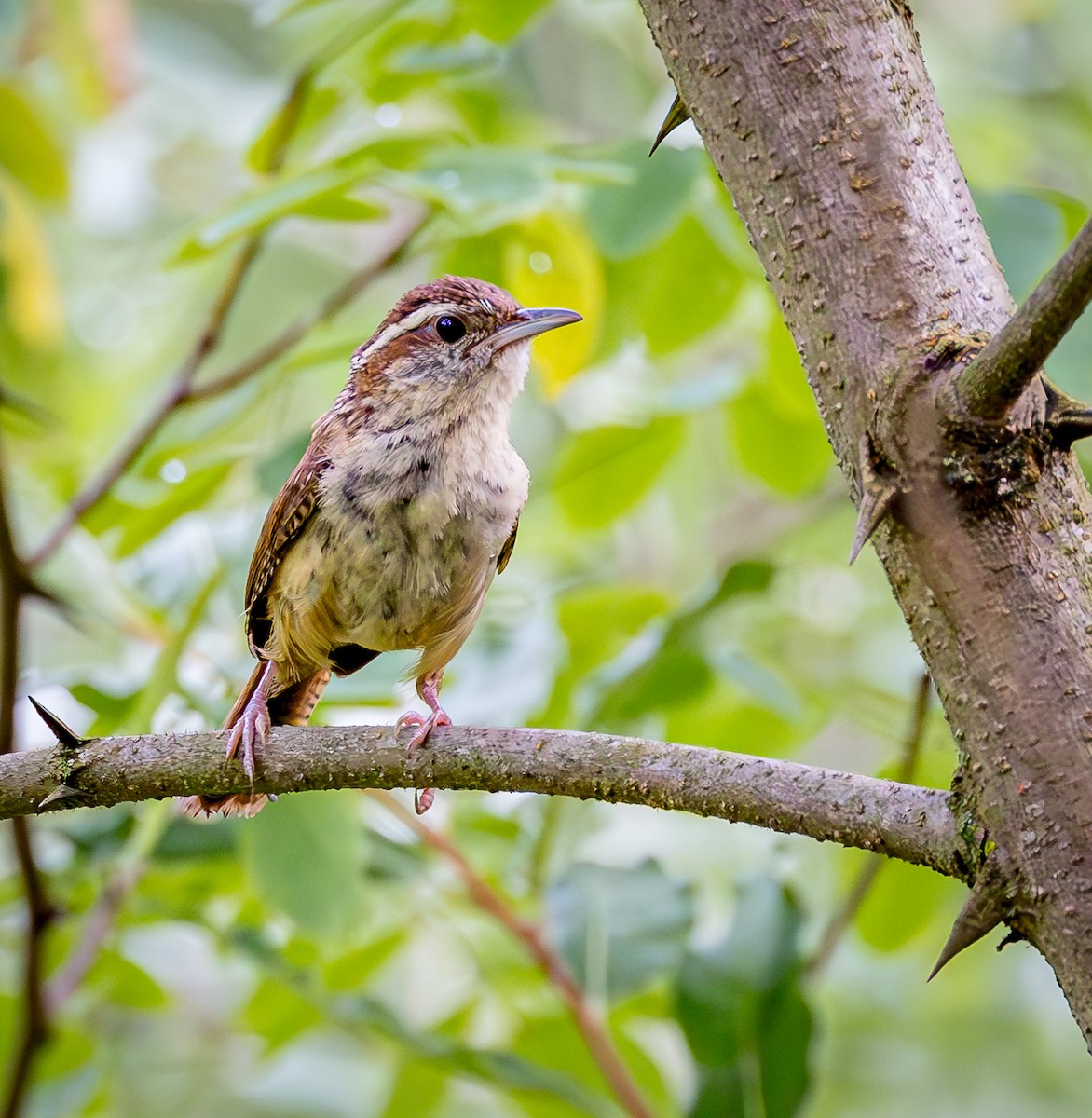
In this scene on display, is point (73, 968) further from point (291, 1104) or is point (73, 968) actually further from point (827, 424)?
point (827, 424)

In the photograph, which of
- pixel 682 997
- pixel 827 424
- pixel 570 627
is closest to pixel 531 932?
pixel 682 997

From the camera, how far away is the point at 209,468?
10.2 feet

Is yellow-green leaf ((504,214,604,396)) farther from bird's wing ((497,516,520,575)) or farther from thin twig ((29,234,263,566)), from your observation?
thin twig ((29,234,263,566))

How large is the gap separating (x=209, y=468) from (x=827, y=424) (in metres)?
1.80

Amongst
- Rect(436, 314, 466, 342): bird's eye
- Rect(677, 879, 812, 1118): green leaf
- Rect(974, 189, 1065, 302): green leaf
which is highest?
Rect(436, 314, 466, 342): bird's eye

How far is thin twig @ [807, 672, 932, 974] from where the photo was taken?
8.62ft

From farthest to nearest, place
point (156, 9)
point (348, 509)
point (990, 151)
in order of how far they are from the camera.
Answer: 1. point (156, 9)
2. point (990, 151)
3. point (348, 509)

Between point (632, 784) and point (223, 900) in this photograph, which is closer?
point (632, 784)

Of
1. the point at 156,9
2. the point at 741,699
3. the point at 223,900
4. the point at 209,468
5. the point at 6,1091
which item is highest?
the point at 156,9

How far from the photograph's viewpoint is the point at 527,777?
6.11ft

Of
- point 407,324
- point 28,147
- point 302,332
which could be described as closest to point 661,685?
point 407,324

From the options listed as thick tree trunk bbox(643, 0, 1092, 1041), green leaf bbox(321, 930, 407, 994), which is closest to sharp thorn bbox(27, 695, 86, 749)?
thick tree trunk bbox(643, 0, 1092, 1041)

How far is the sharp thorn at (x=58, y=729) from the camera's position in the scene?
6.54 ft

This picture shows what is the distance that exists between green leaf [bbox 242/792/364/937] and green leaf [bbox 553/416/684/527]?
3.33 feet
